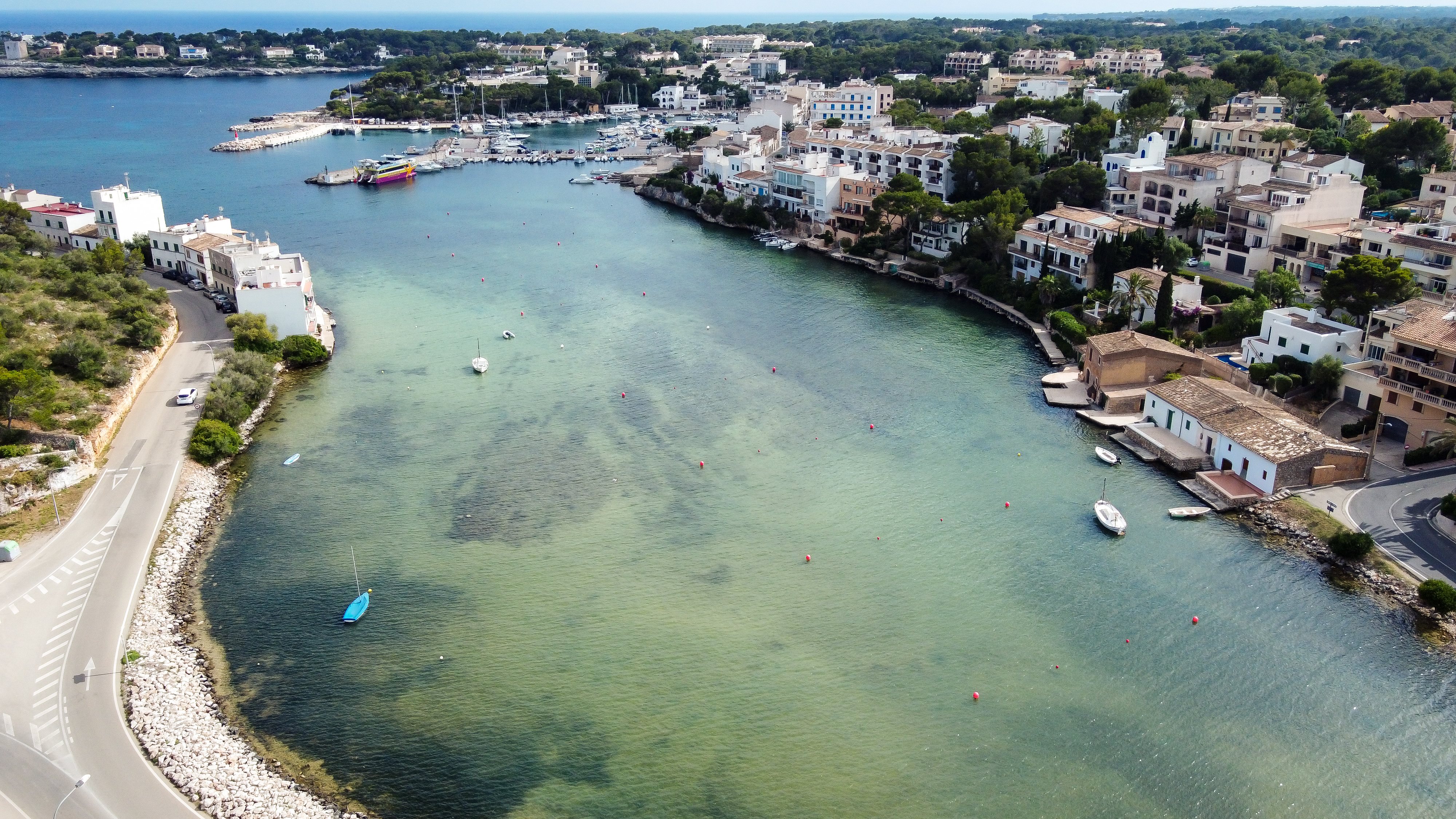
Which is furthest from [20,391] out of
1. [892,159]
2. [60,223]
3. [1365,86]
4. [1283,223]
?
[1365,86]

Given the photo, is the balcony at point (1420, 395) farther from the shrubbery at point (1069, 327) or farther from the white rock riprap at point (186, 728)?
the white rock riprap at point (186, 728)

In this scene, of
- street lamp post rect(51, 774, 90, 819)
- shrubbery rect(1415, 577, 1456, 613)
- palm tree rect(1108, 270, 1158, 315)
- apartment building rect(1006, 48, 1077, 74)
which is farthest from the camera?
apartment building rect(1006, 48, 1077, 74)

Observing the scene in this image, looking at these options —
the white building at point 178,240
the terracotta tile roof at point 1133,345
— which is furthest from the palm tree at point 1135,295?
the white building at point 178,240

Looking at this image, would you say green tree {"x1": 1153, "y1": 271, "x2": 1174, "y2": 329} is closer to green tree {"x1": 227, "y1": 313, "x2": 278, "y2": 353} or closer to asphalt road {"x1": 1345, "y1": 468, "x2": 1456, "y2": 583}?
asphalt road {"x1": 1345, "y1": 468, "x2": 1456, "y2": 583}

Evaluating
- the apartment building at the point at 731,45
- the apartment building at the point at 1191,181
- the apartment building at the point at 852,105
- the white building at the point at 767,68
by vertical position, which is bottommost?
the apartment building at the point at 1191,181

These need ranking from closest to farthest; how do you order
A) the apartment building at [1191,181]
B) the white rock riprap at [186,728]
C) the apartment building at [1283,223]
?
the white rock riprap at [186,728], the apartment building at [1283,223], the apartment building at [1191,181]

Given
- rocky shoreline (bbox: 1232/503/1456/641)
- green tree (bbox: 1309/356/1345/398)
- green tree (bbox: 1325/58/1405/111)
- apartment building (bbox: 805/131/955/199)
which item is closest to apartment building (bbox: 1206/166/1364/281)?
green tree (bbox: 1309/356/1345/398)

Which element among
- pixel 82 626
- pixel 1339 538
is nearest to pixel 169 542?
pixel 82 626

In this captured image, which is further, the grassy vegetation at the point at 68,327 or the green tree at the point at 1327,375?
the green tree at the point at 1327,375
